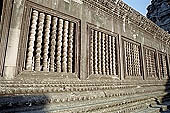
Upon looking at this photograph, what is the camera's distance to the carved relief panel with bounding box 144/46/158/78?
16.6ft

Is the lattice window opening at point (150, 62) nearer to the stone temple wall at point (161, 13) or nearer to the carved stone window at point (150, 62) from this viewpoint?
the carved stone window at point (150, 62)

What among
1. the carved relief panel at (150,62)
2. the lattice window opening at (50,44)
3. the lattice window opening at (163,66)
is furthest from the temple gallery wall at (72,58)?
the lattice window opening at (163,66)

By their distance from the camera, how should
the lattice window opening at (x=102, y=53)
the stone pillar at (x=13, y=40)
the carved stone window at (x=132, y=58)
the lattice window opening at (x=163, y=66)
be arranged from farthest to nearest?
the lattice window opening at (x=163, y=66) → the carved stone window at (x=132, y=58) → the lattice window opening at (x=102, y=53) → the stone pillar at (x=13, y=40)

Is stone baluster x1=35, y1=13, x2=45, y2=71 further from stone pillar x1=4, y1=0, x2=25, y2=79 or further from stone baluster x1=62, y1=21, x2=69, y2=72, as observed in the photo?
stone baluster x1=62, y1=21, x2=69, y2=72

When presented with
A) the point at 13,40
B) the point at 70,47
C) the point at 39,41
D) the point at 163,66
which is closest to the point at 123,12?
the point at 70,47

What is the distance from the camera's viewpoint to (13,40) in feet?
6.63

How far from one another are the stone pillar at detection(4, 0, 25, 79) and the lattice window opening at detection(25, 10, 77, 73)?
19 cm

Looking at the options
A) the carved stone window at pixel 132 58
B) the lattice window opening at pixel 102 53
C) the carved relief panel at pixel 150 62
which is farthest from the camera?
the carved relief panel at pixel 150 62

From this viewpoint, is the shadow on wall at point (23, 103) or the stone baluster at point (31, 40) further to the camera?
the stone baluster at point (31, 40)

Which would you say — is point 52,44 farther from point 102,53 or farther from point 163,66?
point 163,66

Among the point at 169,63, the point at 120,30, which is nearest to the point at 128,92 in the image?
the point at 120,30

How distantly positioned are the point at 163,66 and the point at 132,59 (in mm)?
2607

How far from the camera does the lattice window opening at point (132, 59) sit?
410cm

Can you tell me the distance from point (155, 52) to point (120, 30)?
2.51 meters
